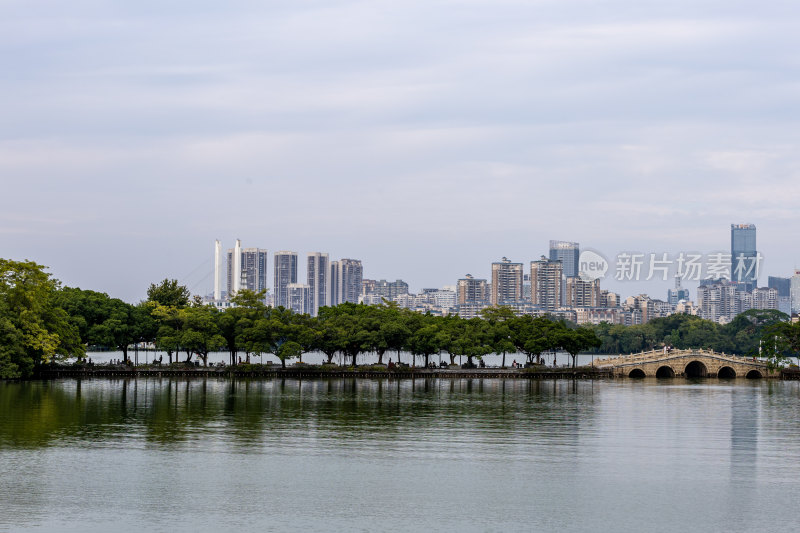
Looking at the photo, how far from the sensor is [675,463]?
36281 mm

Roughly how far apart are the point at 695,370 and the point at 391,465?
258ft

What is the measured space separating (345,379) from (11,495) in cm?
5843

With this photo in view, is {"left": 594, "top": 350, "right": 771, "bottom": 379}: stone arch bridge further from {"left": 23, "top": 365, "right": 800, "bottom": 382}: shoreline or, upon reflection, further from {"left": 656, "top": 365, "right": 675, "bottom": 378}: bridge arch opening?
{"left": 23, "top": 365, "right": 800, "bottom": 382}: shoreline

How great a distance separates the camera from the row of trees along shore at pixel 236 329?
7238 centimetres

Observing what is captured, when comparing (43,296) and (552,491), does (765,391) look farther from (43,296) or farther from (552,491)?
(43,296)

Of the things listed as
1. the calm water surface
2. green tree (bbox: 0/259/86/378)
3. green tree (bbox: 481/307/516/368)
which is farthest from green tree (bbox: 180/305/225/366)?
green tree (bbox: 481/307/516/368)

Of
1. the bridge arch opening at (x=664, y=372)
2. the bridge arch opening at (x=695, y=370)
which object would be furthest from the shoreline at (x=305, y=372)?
the bridge arch opening at (x=695, y=370)

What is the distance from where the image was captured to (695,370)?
10612cm

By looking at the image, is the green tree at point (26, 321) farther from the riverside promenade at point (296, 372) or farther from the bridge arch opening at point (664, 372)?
the bridge arch opening at point (664, 372)

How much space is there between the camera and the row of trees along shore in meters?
72.4

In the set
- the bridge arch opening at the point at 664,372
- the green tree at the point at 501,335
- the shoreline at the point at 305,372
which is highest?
the green tree at the point at 501,335

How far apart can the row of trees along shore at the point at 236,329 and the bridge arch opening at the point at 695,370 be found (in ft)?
19.3

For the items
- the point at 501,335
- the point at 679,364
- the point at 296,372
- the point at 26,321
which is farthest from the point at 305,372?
the point at 679,364

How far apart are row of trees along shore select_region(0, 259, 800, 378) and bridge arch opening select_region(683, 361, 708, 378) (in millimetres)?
5868
